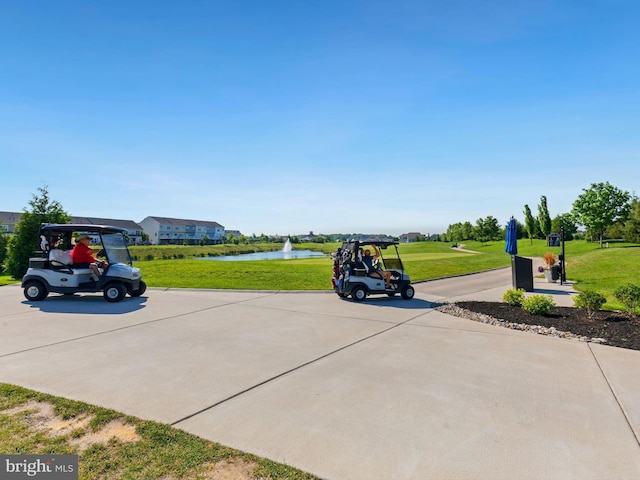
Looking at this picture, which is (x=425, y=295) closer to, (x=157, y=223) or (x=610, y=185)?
(x=610, y=185)

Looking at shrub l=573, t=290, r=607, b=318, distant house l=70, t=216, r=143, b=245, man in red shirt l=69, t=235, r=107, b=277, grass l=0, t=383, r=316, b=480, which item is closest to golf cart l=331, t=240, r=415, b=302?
shrub l=573, t=290, r=607, b=318

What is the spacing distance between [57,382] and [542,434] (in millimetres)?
5430

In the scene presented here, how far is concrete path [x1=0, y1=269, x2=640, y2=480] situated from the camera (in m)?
2.92

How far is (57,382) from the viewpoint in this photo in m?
4.32

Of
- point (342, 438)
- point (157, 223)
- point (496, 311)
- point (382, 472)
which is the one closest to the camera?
point (382, 472)

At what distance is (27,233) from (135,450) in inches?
809

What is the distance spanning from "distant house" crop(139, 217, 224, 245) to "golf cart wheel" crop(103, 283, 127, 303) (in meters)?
87.2

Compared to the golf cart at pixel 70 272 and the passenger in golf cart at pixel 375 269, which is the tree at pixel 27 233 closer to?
the golf cart at pixel 70 272

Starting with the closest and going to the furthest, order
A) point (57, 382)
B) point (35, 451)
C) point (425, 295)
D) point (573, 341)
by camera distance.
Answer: point (35, 451) < point (57, 382) < point (573, 341) < point (425, 295)

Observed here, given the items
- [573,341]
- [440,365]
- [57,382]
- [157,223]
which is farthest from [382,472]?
[157,223]

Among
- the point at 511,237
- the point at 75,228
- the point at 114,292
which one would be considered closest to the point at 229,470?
the point at 114,292

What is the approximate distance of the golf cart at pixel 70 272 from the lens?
9852 millimetres

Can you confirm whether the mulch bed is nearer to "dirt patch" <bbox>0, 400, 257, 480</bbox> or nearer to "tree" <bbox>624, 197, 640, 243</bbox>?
"dirt patch" <bbox>0, 400, 257, 480</bbox>

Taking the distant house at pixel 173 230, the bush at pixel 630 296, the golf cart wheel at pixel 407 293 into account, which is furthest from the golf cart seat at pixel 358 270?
the distant house at pixel 173 230
